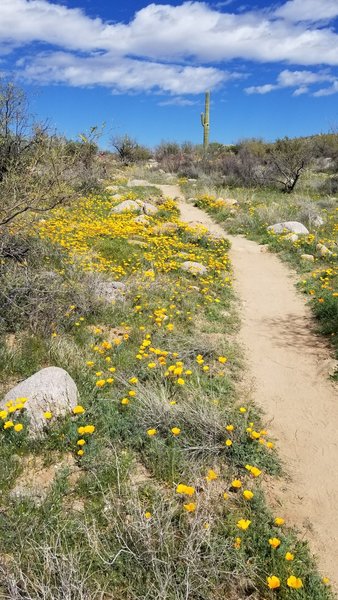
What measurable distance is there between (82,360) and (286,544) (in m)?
2.98

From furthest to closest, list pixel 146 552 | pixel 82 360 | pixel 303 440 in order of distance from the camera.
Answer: pixel 82 360 < pixel 303 440 < pixel 146 552

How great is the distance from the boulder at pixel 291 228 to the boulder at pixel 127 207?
16.2 ft

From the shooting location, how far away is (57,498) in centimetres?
320

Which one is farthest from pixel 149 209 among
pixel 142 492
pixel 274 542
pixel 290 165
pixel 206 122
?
pixel 206 122

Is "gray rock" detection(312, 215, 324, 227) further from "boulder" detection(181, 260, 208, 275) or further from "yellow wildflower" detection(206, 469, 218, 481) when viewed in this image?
"yellow wildflower" detection(206, 469, 218, 481)

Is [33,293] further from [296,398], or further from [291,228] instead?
[291,228]

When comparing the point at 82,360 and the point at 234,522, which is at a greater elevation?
the point at 82,360

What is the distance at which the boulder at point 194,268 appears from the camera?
8.96 m

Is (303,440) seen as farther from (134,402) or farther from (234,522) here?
(134,402)

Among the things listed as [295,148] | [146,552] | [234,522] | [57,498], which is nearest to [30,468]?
[57,498]

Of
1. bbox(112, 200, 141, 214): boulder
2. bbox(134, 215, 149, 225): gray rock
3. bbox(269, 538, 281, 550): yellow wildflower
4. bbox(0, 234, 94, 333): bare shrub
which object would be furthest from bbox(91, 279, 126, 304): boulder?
bbox(112, 200, 141, 214): boulder

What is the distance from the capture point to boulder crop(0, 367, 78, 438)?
3898 mm

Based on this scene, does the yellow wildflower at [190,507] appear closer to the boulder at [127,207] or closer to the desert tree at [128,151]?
the boulder at [127,207]

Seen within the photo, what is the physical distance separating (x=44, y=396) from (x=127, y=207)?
1146 centimetres
